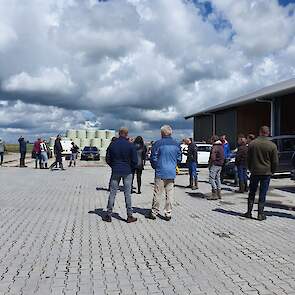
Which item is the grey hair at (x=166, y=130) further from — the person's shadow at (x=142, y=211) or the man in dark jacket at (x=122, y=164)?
the person's shadow at (x=142, y=211)

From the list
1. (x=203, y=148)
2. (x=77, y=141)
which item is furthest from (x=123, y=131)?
(x=77, y=141)

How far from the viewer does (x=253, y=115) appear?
3441cm

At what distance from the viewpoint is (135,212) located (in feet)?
34.0

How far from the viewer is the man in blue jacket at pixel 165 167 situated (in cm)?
927

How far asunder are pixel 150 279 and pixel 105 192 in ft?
29.8

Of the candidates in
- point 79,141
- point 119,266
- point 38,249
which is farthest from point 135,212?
point 79,141

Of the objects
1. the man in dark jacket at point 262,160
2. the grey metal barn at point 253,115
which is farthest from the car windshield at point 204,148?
the man in dark jacket at point 262,160

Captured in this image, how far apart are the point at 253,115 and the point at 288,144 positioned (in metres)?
15.3

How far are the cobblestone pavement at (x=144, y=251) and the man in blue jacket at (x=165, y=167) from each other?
37 cm

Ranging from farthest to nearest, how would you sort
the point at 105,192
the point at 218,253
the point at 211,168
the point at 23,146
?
1. the point at 23,146
2. the point at 105,192
3. the point at 211,168
4. the point at 218,253

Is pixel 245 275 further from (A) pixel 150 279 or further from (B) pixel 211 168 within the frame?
(B) pixel 211 168

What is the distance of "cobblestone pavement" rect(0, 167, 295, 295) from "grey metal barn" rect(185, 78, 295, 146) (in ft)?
43.6

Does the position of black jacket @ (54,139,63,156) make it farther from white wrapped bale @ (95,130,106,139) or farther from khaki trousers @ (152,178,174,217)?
white wrapped bale @ (95,130,106,139)

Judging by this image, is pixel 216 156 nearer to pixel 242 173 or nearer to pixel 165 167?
pixel 242 173
